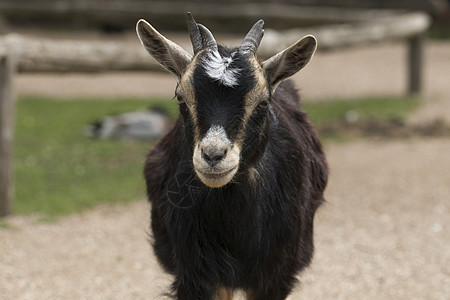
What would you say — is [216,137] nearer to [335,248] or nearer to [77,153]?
[335,248]

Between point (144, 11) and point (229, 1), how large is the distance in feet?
14.8

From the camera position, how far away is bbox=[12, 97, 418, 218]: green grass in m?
9.01

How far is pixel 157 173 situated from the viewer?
16.6 feet

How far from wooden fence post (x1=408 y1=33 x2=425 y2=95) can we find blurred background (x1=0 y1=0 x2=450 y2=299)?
0.03 meters

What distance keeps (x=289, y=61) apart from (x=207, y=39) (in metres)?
0.46

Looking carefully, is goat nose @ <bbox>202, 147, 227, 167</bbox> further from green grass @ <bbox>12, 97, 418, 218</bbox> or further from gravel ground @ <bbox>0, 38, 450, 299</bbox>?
green grass @ <bbox>12, 97, 418, 218</bbox>

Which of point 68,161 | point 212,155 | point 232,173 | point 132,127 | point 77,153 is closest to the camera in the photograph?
point 212,155

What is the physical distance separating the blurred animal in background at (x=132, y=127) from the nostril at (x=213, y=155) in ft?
25.7

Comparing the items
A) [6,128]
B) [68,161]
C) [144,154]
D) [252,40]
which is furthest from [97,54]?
[252,40]

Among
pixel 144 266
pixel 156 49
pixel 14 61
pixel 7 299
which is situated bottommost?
pixel 144 266

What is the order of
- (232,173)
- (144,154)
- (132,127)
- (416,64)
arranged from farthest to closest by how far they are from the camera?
(416,64) → (132,127) → (144,154) → (232,173)

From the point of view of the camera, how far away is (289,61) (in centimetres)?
439

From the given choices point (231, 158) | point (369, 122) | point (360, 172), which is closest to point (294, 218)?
point (231, 158)

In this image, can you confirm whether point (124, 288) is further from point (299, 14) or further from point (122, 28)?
point (122, 28)
